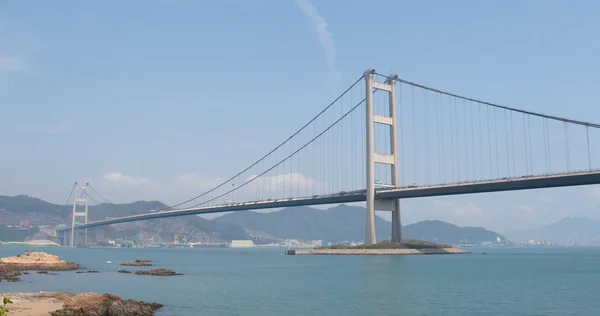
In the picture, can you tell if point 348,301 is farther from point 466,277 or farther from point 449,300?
point 466,277

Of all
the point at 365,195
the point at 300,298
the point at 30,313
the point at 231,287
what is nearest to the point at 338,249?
the point at 365,195

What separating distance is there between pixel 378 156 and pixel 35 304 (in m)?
57.4

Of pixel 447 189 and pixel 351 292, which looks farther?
pixel 447 189

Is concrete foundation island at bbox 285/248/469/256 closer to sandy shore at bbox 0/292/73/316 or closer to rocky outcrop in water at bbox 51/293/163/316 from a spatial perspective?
sandy shore at bbox 0/292/73/316

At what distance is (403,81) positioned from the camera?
85.6 meters

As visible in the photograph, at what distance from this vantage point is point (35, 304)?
2586 cm

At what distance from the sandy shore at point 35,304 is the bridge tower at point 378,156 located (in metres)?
53.0

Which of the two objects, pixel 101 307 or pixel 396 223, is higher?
pixel 396 223

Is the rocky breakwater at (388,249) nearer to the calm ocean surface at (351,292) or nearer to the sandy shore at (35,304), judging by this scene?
the calm ocean surface at (351,292)

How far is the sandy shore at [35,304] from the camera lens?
23375 millimetres

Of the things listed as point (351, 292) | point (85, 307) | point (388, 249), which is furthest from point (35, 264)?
point (388, 249)

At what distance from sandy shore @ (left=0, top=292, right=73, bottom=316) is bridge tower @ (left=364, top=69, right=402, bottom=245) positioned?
2087 inches

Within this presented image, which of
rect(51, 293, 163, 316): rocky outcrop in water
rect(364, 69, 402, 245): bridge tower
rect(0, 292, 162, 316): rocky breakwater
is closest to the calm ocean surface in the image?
rect(51, 293, 163, 316): rocky outcrop in water

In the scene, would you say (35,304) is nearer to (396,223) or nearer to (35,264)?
(35,264)
